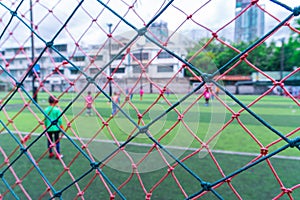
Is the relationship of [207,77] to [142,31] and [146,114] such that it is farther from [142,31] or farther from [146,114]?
[146,114]

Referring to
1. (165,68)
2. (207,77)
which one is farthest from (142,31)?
(165,68)

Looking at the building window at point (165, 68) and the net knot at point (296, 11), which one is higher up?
the building window at point (165, 68)

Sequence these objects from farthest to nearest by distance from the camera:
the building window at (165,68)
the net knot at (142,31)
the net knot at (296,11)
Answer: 1. the building window at (165,68)
2. the net knot at (142,31)
3. the net knot at (296,11)

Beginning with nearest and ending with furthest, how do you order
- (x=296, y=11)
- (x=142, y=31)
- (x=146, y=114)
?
1. (x=296, y=11)
2. (x=142, y=31)
3. (x=146, y=114)

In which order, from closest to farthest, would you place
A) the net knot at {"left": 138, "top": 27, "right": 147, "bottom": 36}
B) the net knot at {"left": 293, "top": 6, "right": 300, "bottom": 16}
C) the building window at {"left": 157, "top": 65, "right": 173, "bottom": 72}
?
1. the net knot at {"left": 293, "top": 6, "right": 300, "bottom": 16}
2. the net knot at {"left": 138, "top": 27, "right": 147, "bottom": 36}
3. the building window at {"left": 157, "top": 65, "right": 173, "bottom": 72}

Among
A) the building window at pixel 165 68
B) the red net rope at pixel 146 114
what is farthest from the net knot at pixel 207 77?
the building window at pixel 165 68

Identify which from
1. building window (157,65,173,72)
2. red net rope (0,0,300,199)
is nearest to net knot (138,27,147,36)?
red net rope (0,0,300,199)

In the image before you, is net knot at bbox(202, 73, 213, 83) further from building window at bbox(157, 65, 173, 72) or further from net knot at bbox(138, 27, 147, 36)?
building window at bbox(157, 65, 173, 72)

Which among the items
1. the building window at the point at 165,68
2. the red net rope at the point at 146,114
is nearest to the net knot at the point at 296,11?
the red net rope at the point at 146,114

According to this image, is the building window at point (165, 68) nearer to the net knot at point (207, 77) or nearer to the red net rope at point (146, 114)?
the red net rope at point (146, 114)

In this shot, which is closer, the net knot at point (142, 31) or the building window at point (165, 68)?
the net knot at point (142, 31)

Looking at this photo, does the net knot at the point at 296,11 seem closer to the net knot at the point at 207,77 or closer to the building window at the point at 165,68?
the net knot at the point at 207,77

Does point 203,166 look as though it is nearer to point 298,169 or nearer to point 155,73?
point 298,169

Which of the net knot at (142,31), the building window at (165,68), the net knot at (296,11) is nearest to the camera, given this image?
the net knot at (296,11)
